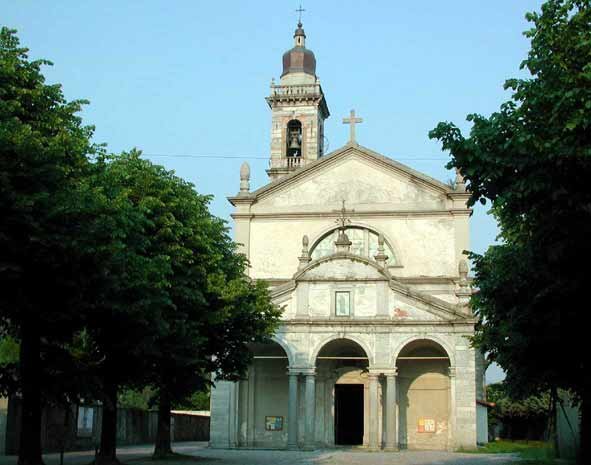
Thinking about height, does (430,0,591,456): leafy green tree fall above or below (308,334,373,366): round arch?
above

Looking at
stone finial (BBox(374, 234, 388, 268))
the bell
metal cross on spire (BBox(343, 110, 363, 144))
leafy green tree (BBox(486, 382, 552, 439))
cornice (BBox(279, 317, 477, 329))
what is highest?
the bell

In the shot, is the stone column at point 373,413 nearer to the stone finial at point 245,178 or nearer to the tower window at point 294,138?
the stone finial at point 245,178

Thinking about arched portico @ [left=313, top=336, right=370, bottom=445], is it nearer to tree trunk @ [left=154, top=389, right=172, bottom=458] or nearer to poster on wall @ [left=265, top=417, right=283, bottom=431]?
poster on wall @ [left=265, top=417, right=283, bottom=431]

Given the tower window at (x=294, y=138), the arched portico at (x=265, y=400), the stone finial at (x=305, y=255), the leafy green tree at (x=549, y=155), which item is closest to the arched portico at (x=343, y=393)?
the arched portico at (x=265, y=400)

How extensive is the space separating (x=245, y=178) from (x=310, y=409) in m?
12.5

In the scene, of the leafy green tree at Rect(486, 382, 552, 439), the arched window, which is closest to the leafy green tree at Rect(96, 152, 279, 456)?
the arched window

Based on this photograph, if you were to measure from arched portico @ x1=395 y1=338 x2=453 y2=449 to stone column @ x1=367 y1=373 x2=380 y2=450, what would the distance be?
215cm

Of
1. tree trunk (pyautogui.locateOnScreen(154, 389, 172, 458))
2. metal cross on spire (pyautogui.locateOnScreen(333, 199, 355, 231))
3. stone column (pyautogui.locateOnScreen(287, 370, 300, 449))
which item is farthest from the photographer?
metal cross on spire (pyautogui.locateOnScreen(333, 199, 355, 231))

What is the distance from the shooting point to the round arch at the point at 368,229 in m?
38.0

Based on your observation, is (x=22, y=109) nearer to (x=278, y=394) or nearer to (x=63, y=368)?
(x=63, y=368)

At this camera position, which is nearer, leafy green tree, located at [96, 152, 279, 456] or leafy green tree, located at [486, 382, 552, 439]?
leafy green tree, located at [96, 152, 279, 456]

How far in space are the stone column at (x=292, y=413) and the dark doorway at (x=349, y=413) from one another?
3.94m

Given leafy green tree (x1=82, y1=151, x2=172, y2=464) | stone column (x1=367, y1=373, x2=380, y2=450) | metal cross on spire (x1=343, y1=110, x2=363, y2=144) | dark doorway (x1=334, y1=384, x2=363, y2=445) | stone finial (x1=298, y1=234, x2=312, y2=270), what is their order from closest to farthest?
1. leafy green tree (x1=82, y1=151, x2=172, y2=464)
2. stone column (x1=367, y1=373, x2=380, y2=450)
3. stone finial (x1=298, y1=234, x2=312, y2=270)
4. dark doorway (x1=334, y1=384, x2=363, y2=445)
5. metal cross on spire (x1=343, y1=110, x2=363, y2=144)

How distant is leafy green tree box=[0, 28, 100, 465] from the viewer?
1382cm
